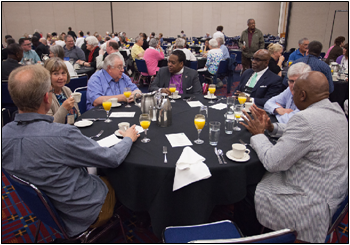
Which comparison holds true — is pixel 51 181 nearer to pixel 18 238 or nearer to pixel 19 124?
pixel 19 124

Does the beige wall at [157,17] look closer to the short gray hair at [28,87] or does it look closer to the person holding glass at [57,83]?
the person holding glass at [57,83]

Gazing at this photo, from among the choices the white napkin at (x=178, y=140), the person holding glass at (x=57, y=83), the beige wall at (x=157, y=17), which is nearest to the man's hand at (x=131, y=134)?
the white napkin at (x=178, y=140)

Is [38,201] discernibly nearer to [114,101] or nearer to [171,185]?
[171,185]

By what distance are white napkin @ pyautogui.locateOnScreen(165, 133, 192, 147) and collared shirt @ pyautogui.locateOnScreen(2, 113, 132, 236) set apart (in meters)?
0.48

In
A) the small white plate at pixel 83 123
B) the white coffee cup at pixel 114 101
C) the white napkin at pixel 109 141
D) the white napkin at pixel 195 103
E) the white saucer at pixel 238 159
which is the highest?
the white coffee cup at pixel 114 101

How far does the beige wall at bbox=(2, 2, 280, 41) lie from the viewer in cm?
1529

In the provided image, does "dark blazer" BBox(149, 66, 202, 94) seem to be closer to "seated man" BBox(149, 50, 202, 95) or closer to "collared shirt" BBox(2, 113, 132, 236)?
"seated man" BBox(149, 50, 202, 95)

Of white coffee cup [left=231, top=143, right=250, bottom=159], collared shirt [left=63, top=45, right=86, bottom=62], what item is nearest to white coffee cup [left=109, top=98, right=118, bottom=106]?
white coffee cup [left=231, top=143, right=250, bottom=159]

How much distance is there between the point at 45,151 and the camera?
4.02 feet

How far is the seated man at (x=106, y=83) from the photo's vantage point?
2.87m

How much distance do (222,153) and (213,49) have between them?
458 centimetres

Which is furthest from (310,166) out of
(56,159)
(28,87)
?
(28,87)

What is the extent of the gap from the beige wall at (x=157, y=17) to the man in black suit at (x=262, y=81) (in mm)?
15796

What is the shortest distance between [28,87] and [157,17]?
18030mm
